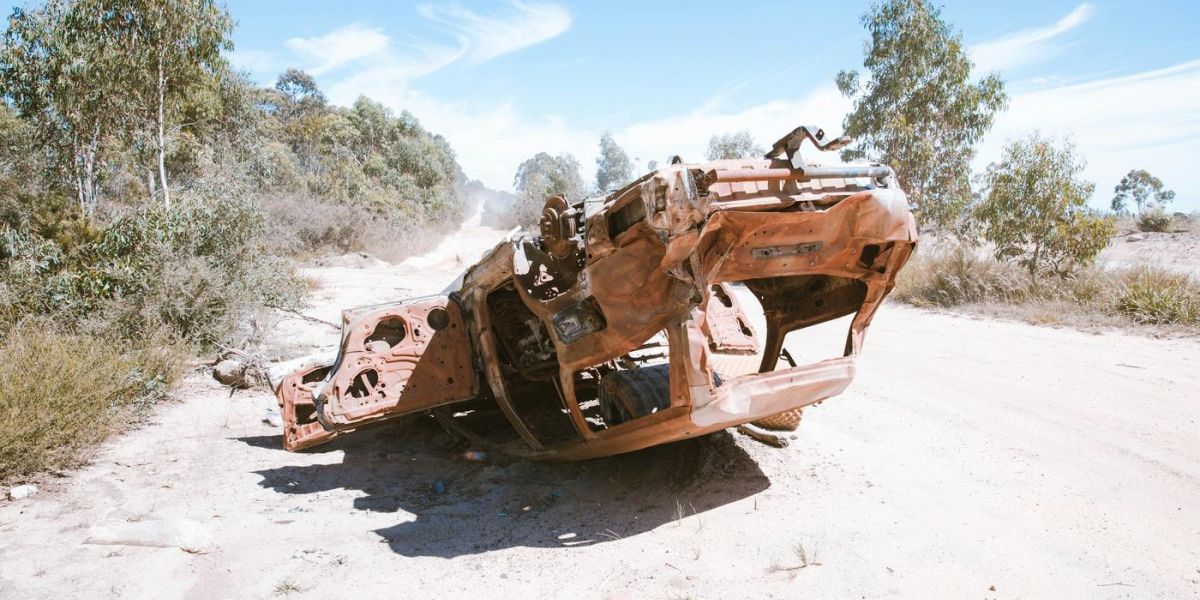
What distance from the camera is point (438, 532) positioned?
4438mm

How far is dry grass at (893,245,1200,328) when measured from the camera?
8867 millimetres

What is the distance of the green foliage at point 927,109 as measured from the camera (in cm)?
1745

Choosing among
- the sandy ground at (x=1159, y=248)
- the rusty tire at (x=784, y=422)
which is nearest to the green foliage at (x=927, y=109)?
the sandy ground at (x=1159, y=248)

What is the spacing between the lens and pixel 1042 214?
36.9ft

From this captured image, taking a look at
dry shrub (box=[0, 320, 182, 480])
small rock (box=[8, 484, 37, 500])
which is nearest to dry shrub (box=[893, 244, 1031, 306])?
dry shrub (box=[0, 320, 182, 480])

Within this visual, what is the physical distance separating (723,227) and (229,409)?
6.17 meters

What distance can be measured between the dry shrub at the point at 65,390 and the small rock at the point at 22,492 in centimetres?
17

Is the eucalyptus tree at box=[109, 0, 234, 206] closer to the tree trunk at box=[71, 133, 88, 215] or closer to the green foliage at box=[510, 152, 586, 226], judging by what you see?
the tree trunk at box=[71, 133, 88, 215]

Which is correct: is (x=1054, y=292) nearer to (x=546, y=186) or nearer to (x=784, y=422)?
(x=784, y=422)

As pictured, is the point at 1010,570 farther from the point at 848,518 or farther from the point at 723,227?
the point at 723,227

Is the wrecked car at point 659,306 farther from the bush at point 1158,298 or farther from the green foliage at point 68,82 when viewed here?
the green foliage at point 68,82

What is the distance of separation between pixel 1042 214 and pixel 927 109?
25.7 feet

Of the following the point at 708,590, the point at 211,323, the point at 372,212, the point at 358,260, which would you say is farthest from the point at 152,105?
the point at 372,212

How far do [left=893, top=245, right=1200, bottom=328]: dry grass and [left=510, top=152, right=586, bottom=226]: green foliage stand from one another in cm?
2091
